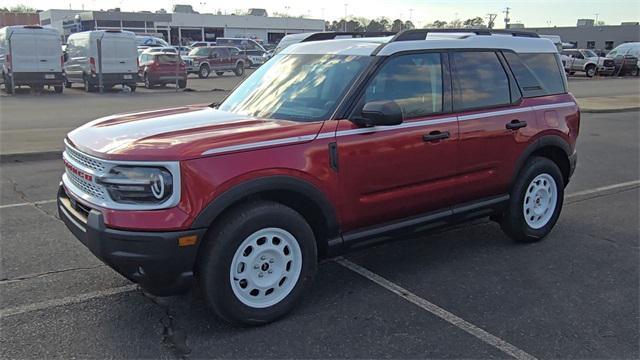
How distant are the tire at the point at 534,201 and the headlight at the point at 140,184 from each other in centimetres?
322

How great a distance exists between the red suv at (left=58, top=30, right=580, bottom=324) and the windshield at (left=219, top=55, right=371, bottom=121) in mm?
15

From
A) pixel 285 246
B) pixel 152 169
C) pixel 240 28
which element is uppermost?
pixel 240 28

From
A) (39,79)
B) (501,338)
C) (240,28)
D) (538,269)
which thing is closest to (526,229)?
(538,269)

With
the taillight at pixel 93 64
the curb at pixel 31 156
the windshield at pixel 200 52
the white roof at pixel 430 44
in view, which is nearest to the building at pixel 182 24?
the windshield at pixel 200 52

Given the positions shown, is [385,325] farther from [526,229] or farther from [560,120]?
[560,120]

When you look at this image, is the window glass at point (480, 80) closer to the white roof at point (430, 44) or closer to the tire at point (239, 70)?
the white roof at point (430, 44)

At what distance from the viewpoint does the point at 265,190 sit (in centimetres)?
354

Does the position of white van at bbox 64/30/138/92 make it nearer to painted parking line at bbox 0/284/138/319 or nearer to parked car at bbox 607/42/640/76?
painted parking line at bbox 0/284/138/319

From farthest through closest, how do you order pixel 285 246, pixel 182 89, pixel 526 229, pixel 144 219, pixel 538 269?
pixel 182 89, pixel 526 229, pixel 538 269, pixel 285 246, pixel 144 219

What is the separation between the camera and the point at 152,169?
128 inches

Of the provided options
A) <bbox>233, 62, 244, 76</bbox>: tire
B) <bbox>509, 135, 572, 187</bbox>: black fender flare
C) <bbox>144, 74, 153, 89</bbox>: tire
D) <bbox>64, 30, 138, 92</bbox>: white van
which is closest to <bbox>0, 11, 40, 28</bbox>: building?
<bbox>233, 62, 244, 76</bbox>: tire

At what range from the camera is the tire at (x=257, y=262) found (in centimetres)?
344

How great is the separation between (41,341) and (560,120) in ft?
15.3

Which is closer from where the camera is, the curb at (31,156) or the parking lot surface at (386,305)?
the parking lot surface at (386,305)
